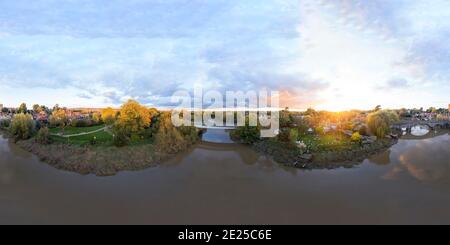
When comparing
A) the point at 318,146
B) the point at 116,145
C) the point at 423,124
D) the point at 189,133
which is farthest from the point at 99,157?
the point at 423,124

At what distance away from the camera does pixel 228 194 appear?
9.67 metres

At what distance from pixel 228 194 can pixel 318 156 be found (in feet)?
23.4

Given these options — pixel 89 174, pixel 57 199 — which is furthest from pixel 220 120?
pixel 57 199

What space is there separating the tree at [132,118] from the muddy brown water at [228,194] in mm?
6713

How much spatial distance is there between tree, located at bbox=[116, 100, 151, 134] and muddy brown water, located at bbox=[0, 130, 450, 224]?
6713 millimetres

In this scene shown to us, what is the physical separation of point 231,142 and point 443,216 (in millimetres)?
14527

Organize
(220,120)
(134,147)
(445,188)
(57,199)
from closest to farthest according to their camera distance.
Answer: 1. (57,199)
2. (445,188)
3. (134,147)
4. (220,120)

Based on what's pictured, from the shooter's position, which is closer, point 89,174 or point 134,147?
point 89,174

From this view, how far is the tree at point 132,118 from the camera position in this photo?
63.1 feet

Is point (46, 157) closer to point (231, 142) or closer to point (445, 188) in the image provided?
point (231, 142)

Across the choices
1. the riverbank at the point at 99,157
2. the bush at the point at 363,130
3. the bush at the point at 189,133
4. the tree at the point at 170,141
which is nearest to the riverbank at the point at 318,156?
the bush at the point at 363,130

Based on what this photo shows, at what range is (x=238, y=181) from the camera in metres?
11.2

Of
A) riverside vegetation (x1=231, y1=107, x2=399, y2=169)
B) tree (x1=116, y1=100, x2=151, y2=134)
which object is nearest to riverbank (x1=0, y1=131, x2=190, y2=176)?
tree (x1=116, y1=100, x2=151, y2=134)

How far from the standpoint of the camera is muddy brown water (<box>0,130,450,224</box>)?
7992 mm
